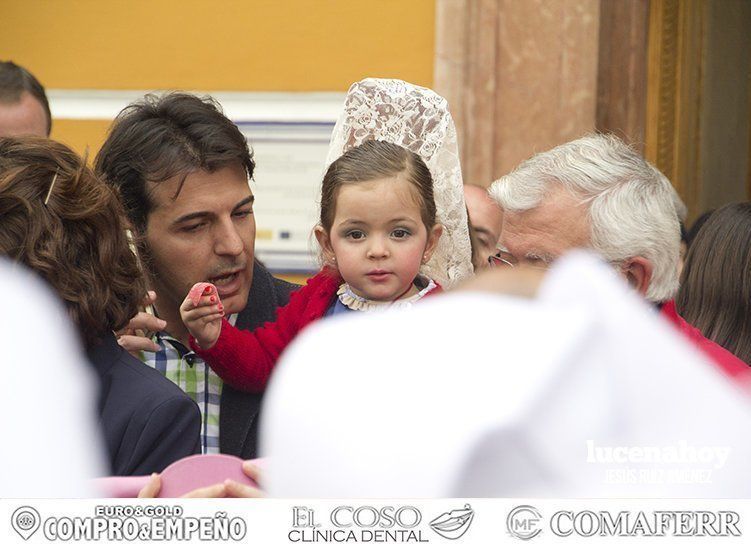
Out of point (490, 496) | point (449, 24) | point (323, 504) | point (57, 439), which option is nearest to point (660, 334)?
point (490, 496)

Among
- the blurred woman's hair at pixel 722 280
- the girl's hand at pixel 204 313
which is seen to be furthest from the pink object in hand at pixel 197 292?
the blurred woman's hair at pixel 722 280

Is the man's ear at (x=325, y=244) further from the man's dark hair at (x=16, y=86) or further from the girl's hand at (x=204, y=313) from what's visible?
the man's dark hair at (x=16, y=86)

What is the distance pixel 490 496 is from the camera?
141 cm

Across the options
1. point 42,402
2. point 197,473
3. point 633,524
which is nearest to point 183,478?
point 197,473

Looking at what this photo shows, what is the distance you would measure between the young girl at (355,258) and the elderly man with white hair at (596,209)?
19cm

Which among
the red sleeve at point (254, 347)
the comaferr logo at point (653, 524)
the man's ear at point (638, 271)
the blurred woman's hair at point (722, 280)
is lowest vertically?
the red sleeve at point (254, 347)

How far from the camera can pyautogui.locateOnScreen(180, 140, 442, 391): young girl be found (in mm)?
2656

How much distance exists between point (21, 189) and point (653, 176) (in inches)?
51.9

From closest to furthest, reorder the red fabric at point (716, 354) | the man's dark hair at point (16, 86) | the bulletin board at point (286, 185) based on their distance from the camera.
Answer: the red fabric at point (716, 354) → the man's dark hair at point (16, 86) → the bulletin board at point (286, 185)

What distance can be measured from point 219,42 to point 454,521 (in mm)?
3729

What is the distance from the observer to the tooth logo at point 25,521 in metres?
1.72

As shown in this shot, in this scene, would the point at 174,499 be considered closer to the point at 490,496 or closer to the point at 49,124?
the point at 490,496

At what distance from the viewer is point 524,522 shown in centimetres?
156

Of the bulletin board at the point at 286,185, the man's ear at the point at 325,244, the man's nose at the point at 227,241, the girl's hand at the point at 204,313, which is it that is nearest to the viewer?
the girl's hand at the point at 204,313
